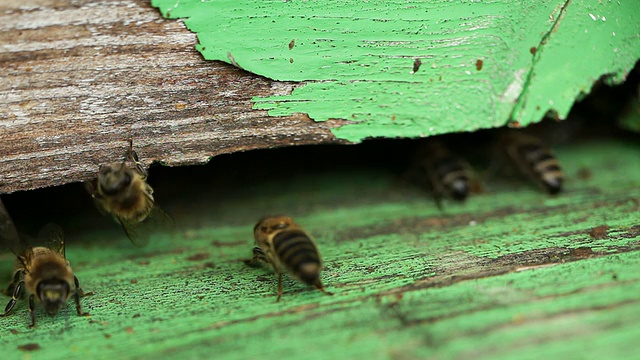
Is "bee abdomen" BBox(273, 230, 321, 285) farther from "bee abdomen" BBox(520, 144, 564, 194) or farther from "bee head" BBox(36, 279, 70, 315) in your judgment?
"bee abdomen" BBox(520, 144, 564, 194)

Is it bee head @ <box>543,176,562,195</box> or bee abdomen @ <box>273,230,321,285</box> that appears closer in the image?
bee abdomen @ <box>273,230,321,285</box>

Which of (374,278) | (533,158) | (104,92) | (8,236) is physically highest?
(533,158)

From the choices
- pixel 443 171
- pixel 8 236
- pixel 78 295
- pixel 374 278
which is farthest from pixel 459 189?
pixel 8 236

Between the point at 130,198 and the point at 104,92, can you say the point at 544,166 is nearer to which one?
the point at 130,198

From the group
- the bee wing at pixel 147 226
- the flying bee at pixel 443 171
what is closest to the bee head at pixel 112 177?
the bee wing at pixel 147 226

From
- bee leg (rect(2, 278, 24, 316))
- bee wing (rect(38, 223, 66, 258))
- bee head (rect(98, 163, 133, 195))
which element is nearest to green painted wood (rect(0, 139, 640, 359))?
bee leg (rect(2, 278, 24, 316))

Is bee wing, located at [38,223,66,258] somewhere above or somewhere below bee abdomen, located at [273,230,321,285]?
above

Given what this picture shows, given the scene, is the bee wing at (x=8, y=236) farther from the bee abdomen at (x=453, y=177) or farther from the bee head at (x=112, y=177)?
the bee abdomen at (x=453, y=177)
